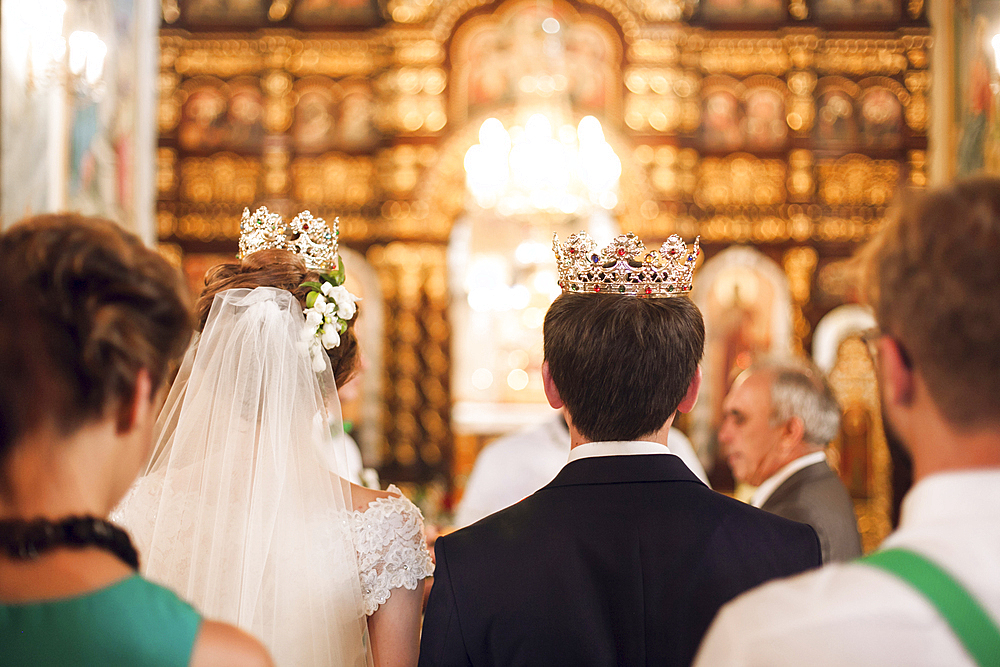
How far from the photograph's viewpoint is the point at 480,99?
10.7 m

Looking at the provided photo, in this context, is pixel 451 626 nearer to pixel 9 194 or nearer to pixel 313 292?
pixel 313 292

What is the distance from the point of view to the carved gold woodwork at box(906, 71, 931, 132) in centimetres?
1048

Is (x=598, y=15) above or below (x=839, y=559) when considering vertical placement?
above

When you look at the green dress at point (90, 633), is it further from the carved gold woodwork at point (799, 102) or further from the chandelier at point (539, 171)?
the carved gold woodwork at point (799, 102)

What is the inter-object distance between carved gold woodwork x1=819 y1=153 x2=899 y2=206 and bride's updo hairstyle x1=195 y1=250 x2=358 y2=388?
8.94 metres

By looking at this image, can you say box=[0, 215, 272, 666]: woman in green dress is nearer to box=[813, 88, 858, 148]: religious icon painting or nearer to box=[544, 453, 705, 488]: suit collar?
box=[544, 453, 705, 488]: suit collar

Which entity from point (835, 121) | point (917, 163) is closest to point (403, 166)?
point (835, 121)

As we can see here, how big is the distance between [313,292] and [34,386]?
4.58 ft

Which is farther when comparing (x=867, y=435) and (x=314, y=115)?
(x=314, y=115)

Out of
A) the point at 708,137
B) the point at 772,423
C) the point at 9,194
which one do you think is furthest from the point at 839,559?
the point at 708,137

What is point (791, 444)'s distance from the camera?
3.91 m

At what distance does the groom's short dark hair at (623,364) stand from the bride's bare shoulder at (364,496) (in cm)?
66

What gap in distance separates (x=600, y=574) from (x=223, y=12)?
10536mm

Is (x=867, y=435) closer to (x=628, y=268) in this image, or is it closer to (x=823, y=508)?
(x=823, y=508)
